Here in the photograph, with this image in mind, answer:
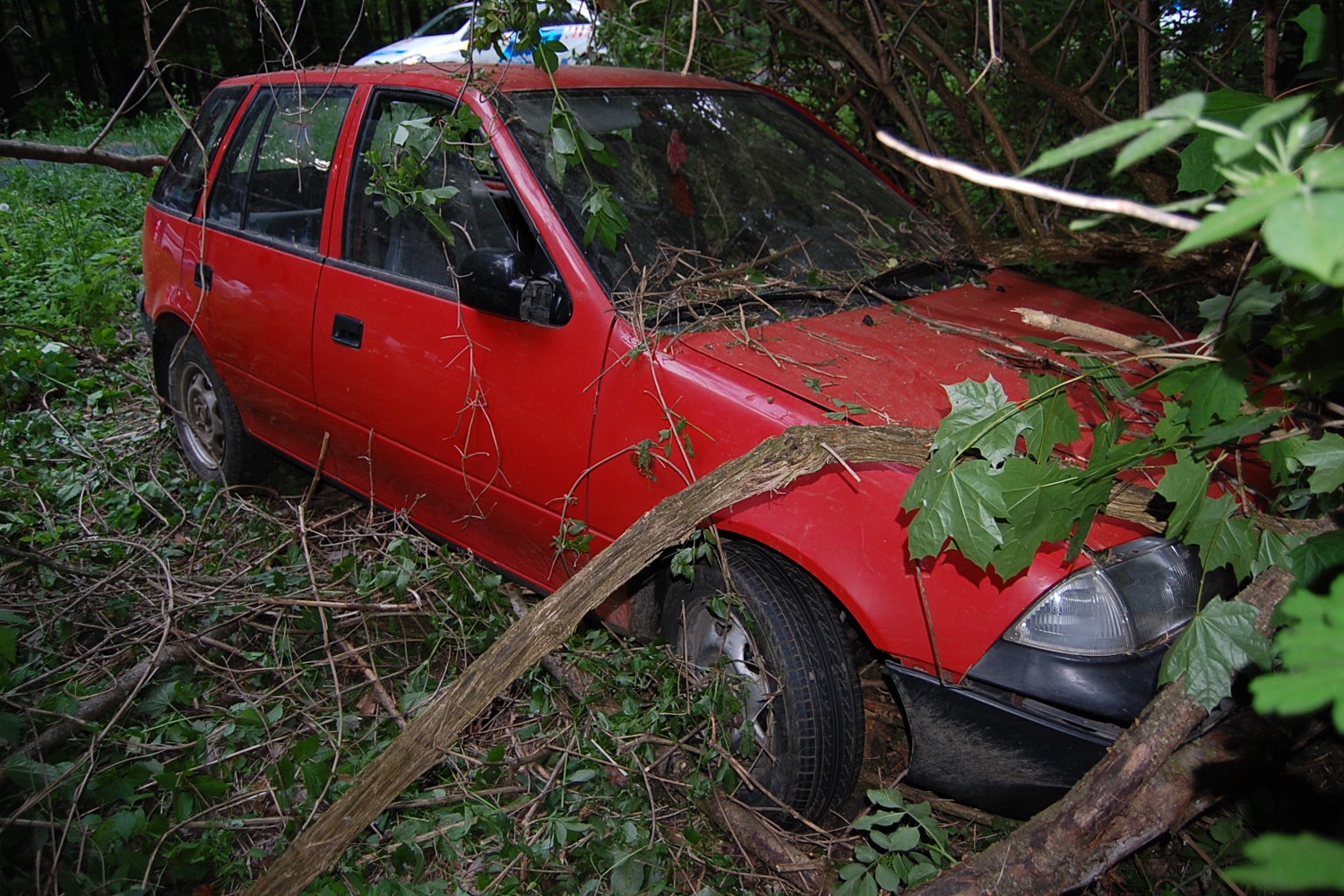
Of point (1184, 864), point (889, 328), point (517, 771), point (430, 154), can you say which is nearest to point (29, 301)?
point (430, 154)

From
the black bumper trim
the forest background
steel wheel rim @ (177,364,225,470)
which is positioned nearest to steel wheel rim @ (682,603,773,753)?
the forest background

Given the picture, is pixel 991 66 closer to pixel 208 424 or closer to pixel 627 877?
pixel 627 877

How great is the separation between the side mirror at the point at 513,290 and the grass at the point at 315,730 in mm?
970

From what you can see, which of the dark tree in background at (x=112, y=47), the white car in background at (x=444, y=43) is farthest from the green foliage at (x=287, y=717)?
the dark tree in background at (x=112, y=47)

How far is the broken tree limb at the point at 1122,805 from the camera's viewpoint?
6.43 feet

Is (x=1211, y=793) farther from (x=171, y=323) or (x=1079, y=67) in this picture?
(x=171, y=323)

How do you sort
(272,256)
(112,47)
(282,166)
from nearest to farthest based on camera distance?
(272,256) → (282,166) → (112,47)

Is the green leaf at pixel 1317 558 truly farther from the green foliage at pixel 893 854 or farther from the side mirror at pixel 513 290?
the side mirror at pixel 513 290

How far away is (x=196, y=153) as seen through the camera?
14.4ft

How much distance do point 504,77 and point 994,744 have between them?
2.46 metres

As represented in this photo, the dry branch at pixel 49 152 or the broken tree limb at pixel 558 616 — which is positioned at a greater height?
the dry branch at pixel 49 152

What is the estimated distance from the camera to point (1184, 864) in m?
2.55

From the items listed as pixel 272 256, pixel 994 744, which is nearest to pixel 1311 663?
pixel 994 744

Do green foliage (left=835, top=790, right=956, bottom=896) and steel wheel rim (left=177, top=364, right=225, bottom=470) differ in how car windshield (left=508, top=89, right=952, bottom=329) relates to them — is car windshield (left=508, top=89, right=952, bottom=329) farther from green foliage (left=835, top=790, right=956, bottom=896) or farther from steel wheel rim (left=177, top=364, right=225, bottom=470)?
steel wheel rim (left=177, top=364, right=225, bottom=470)
